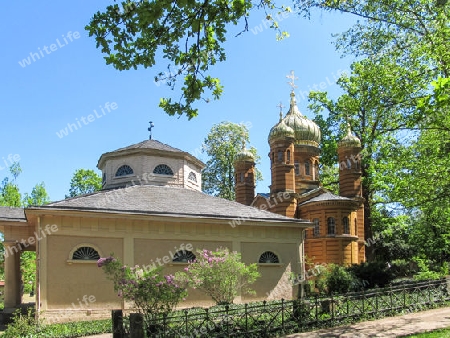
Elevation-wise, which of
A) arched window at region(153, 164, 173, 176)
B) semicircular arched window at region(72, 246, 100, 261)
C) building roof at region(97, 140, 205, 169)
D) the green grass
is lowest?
the green grass

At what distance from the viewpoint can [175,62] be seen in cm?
931

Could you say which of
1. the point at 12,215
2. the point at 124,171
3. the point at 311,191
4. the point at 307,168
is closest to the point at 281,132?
the point at 307,168

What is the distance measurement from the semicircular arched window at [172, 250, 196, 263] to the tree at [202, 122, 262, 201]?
1083 inches

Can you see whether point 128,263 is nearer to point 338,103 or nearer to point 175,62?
point 175,62

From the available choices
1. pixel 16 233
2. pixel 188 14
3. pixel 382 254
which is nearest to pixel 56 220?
pixel 16 233

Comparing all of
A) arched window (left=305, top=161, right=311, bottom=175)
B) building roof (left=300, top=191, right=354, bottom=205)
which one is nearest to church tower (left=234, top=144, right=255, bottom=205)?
arched window (left=305, top=161, right=311, bottom=175)

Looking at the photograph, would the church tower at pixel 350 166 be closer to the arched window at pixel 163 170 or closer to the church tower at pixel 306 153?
the church tower at pixel 306 153

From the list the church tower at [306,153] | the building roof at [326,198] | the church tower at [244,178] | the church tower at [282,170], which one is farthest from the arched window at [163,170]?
the church tower at [244,178]

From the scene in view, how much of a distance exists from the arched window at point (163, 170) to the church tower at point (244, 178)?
16308 mm

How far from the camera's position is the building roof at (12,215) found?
69.8 ft

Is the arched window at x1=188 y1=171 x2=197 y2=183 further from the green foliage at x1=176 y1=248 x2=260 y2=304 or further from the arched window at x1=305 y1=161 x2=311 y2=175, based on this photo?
the arched window at x1=305 y1=161 x2=311 y2=175

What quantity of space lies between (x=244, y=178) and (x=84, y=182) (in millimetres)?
18840

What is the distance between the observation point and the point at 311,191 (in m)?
35.2

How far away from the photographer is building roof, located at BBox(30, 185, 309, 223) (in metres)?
18.2
